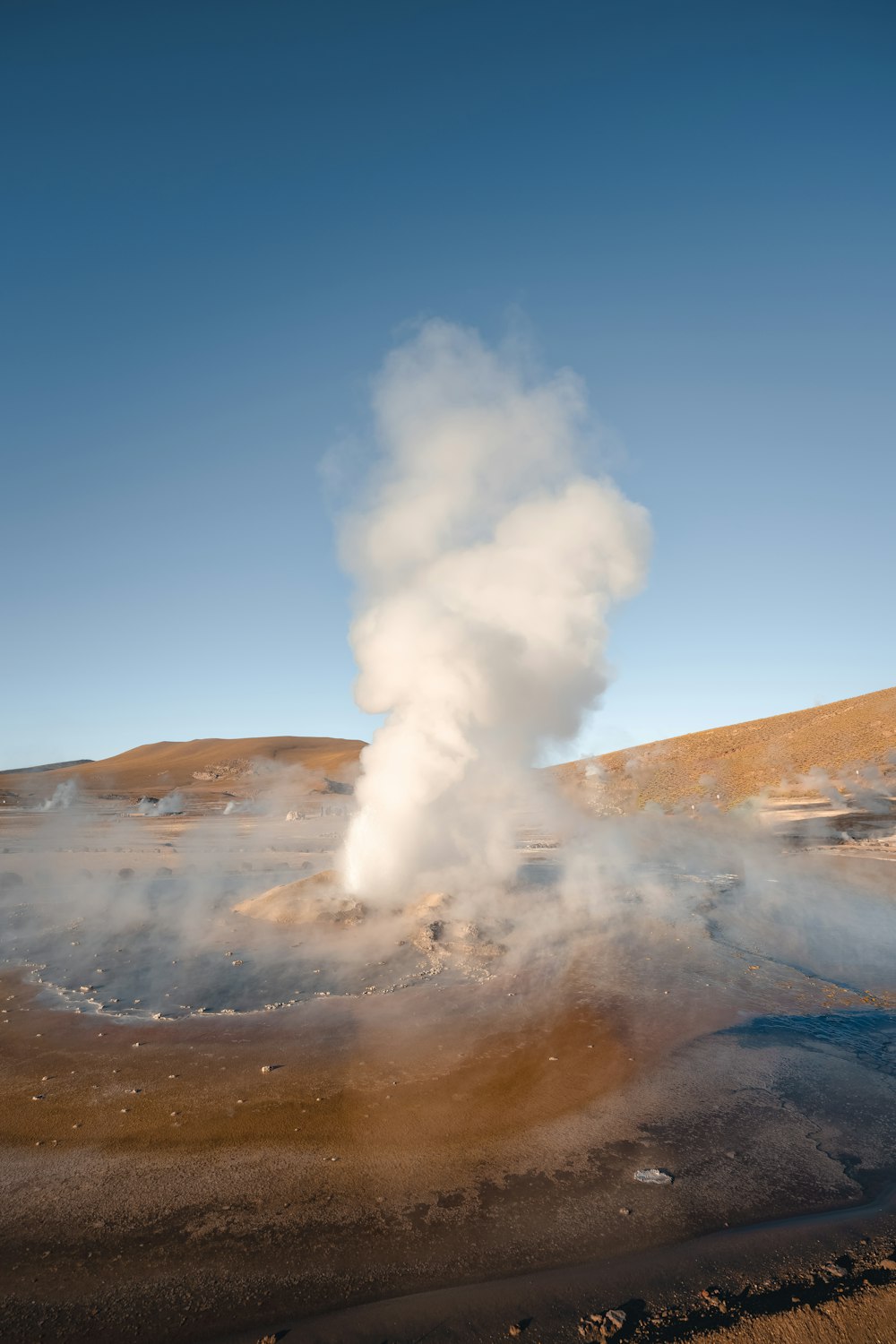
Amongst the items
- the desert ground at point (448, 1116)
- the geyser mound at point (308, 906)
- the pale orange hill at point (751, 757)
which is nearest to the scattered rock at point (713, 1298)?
the desert ground at point (448, 1116)

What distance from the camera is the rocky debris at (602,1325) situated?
160 inches

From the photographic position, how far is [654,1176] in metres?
5.75

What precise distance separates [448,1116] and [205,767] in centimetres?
8979

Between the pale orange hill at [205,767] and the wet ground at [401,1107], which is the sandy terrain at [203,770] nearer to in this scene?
the pale orange hill at [205,767]

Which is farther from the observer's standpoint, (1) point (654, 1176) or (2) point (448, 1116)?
(2) point (448, 1116)

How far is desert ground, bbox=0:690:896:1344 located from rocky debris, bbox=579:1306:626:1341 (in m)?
0.01

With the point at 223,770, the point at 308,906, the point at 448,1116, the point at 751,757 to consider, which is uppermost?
the point at 223,770

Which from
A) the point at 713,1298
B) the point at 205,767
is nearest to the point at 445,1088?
the point at 713,1298

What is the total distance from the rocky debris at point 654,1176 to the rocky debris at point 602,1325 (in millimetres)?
1576

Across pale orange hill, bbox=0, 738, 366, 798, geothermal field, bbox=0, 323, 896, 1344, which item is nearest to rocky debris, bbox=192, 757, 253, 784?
pale orange hill, bbox=0, 738, 366, 798

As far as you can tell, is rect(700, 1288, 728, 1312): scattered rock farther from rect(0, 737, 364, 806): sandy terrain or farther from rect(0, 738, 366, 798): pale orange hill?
rect(0, 738, 366, 798): pale orange hill

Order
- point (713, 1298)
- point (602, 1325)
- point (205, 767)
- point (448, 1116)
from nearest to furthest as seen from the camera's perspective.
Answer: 1. point (602, 1325)
2. point (713, 1298)
3. point (448, 1116)
4. point (205, 767)

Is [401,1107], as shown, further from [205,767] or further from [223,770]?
[205,767]

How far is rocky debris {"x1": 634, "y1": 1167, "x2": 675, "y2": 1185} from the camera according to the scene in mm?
5680
